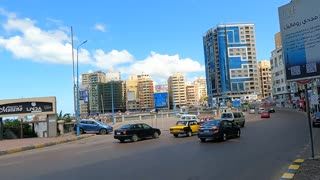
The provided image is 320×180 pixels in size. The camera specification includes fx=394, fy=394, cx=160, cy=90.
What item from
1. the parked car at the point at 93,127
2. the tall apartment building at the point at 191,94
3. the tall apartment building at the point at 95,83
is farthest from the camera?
the tall apartment building at the point at 191,94

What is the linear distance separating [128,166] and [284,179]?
20.1ft

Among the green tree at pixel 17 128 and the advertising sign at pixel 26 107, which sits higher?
the advertising sign at pixel 26 107

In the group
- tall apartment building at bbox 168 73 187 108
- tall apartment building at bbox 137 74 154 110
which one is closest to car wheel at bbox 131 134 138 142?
tall apartment building at bbox 137 74 154 110

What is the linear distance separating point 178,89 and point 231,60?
32.8 metres

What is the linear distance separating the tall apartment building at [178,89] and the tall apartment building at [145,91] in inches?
532

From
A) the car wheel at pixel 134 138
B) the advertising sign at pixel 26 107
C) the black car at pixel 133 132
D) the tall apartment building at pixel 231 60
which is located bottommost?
the car wheel at pixel 134 138

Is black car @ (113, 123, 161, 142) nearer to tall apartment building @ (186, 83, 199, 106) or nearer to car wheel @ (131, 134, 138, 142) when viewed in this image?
car wheel @ (131, 134, 138, 142)

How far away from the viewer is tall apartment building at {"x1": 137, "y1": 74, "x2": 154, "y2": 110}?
142375 millimetres

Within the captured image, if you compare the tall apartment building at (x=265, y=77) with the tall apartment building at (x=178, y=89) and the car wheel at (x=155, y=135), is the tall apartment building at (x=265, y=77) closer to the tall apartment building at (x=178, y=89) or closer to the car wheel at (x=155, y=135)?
the tall apartment building at (x=178, y=89)

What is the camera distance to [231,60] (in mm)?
146500

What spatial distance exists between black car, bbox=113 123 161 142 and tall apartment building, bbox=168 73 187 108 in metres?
126

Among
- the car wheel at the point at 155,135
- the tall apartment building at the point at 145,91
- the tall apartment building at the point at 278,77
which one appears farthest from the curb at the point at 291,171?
the tall apartment building at the point at 278,77

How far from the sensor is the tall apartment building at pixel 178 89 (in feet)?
535

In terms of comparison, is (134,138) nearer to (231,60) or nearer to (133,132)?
(133,132)
